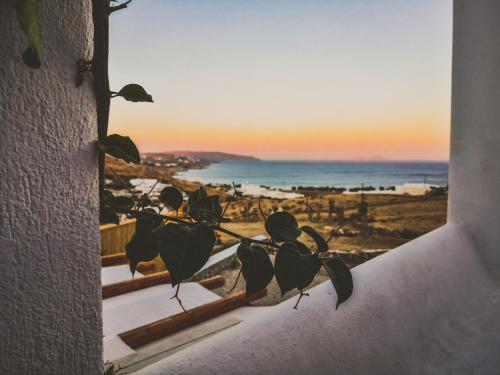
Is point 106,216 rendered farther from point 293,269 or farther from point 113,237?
point 113,237

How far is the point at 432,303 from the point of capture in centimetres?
123

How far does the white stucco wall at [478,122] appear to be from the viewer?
63.0 inches

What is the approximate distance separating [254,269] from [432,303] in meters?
1.10

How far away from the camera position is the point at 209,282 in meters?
2.90

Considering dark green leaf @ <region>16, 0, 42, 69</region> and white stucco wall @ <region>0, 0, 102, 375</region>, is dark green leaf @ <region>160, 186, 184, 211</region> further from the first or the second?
dark green leaf @ <region>16, 0, 42, 69</region>

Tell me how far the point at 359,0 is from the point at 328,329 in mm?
11800

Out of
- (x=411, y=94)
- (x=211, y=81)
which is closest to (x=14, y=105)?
(x=211, y=81)

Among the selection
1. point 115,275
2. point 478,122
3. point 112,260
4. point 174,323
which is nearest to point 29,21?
point 174,323

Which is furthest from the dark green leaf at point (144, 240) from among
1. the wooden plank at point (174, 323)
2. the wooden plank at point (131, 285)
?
the wooden plank at point (131, 285)

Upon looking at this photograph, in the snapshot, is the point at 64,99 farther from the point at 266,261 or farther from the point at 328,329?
the point at 328,329

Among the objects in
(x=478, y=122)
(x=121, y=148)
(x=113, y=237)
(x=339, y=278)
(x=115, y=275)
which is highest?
→ (x=478, y=122)

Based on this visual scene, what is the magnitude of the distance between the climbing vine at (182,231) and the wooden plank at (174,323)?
1042mm

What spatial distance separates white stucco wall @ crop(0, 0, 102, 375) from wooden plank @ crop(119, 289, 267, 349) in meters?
1.13

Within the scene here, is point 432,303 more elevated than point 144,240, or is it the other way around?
point 144,240
